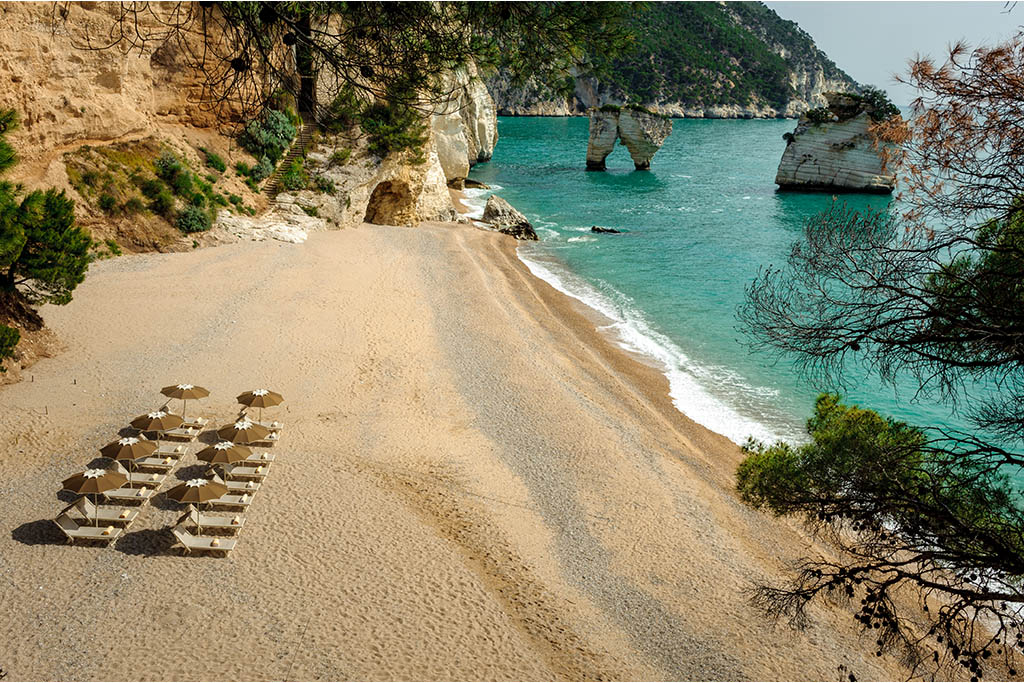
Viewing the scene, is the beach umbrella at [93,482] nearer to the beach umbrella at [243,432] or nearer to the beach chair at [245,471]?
the beach chair at [245,471]

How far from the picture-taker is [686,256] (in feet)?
136

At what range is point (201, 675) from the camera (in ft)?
31.3

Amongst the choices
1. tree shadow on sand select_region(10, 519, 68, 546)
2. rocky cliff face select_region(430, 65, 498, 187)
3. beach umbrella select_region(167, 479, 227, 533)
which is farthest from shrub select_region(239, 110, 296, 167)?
tree shadow on sand select_region(10, 519, 68, 546)

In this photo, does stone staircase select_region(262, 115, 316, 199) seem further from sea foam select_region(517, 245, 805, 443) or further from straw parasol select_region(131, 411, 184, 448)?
straw parasol select_region(131, 411, 184, 448)

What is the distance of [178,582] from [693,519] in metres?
9.56

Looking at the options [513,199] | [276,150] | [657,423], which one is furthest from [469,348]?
[513,199]

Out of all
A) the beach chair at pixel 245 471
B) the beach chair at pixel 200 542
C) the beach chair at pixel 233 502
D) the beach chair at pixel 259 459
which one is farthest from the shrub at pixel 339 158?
the beach chair at pixel 200 542

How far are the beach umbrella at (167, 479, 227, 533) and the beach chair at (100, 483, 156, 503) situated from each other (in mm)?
544

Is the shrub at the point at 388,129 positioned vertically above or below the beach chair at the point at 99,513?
above

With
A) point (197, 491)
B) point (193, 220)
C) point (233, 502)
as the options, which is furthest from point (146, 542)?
point (193, 220)

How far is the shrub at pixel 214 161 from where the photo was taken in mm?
32000

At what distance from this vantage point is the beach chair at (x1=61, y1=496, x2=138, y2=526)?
12.4 meters

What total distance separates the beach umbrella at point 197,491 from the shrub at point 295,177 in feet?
76.7

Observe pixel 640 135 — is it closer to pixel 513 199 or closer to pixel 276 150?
pixel 513 199
